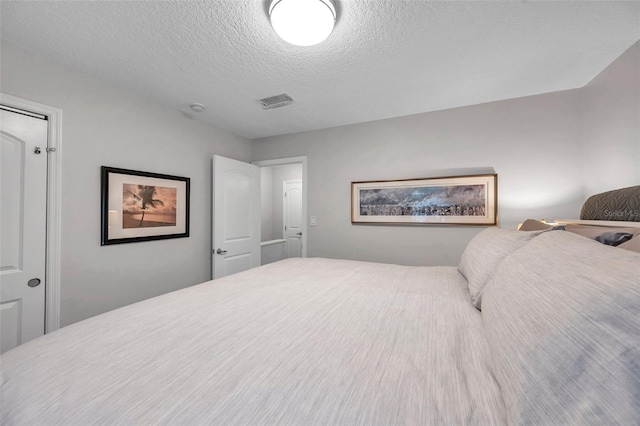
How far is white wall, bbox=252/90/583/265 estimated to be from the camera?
2234 mm

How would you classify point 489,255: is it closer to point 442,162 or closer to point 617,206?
point 617,206

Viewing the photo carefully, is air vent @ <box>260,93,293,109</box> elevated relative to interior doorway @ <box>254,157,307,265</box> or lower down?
elevated

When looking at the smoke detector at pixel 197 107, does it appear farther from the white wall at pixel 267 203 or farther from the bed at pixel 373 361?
the white wall at pixel 267 203

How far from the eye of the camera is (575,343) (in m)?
0.43

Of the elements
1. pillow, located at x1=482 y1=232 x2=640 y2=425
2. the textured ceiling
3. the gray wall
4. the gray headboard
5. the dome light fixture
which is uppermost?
the textured ceiling

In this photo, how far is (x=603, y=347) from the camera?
0.40 m

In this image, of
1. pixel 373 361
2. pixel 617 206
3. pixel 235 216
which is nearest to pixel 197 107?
pixel 235 216

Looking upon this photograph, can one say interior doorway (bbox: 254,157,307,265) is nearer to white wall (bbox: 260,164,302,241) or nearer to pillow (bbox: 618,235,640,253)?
white wall (bbox: 260,164,302,241)

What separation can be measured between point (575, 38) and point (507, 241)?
1518mm

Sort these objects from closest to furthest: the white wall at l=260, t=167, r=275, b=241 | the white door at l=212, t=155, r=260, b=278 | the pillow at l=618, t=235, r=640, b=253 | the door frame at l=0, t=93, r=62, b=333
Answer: the pillow at l=618, t=235, r=640, b=253 < the door frame at l=0, t=93, r=62, b=333 < the white door at l=212, t=155, r=260, b=278 < the white wall at l=260, t=167, r=275, b=241

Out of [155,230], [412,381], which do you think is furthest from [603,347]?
[155,230]

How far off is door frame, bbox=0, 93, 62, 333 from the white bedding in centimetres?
132

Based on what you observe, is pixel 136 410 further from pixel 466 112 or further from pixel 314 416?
pixel 466 112

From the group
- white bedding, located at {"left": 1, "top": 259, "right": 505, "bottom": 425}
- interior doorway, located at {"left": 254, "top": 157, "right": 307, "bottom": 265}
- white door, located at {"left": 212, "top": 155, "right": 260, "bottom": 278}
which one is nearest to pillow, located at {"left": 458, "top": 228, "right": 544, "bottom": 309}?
white bedding, located at {"left": 1, "top": 259, "right": 505, "bottom": 425}
